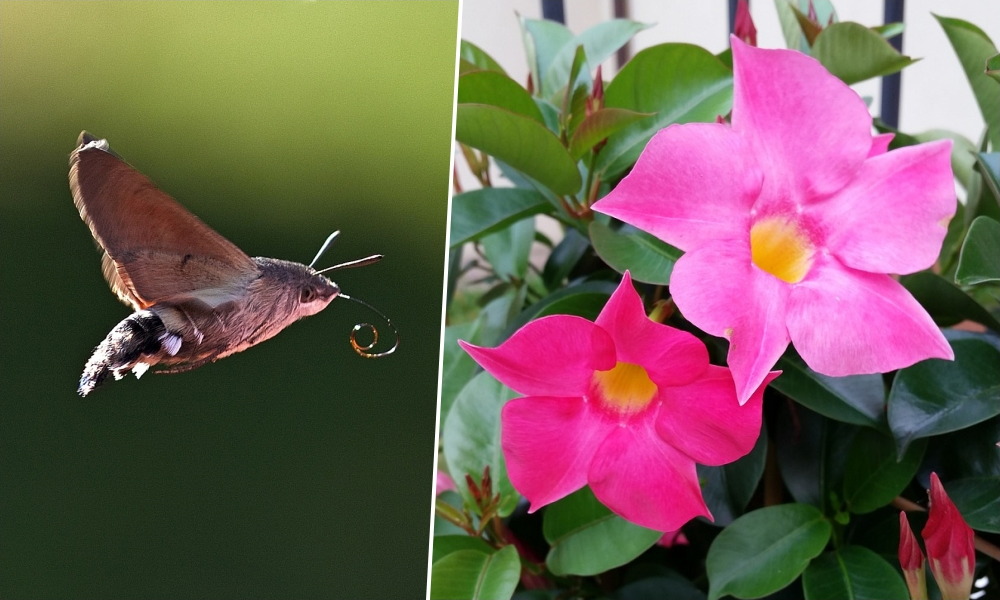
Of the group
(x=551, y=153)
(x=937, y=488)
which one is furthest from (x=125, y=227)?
(x=937, y=488)

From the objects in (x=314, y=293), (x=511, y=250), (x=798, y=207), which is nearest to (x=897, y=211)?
(x=798, y=207)

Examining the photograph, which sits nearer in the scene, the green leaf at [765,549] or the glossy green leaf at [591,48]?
the green leaf at [765,549]

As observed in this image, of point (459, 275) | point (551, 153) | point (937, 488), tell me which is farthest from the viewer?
point (459, 275)

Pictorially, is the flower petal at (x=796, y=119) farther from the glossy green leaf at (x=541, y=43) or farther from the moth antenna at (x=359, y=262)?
the glossy green leaf at (x=541, y=43)

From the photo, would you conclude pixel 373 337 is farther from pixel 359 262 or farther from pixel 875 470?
pixel 875 470

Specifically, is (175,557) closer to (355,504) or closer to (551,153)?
(355,504)

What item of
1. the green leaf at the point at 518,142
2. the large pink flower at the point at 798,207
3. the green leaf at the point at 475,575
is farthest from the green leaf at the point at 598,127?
the green leaf at the point at 475,575
